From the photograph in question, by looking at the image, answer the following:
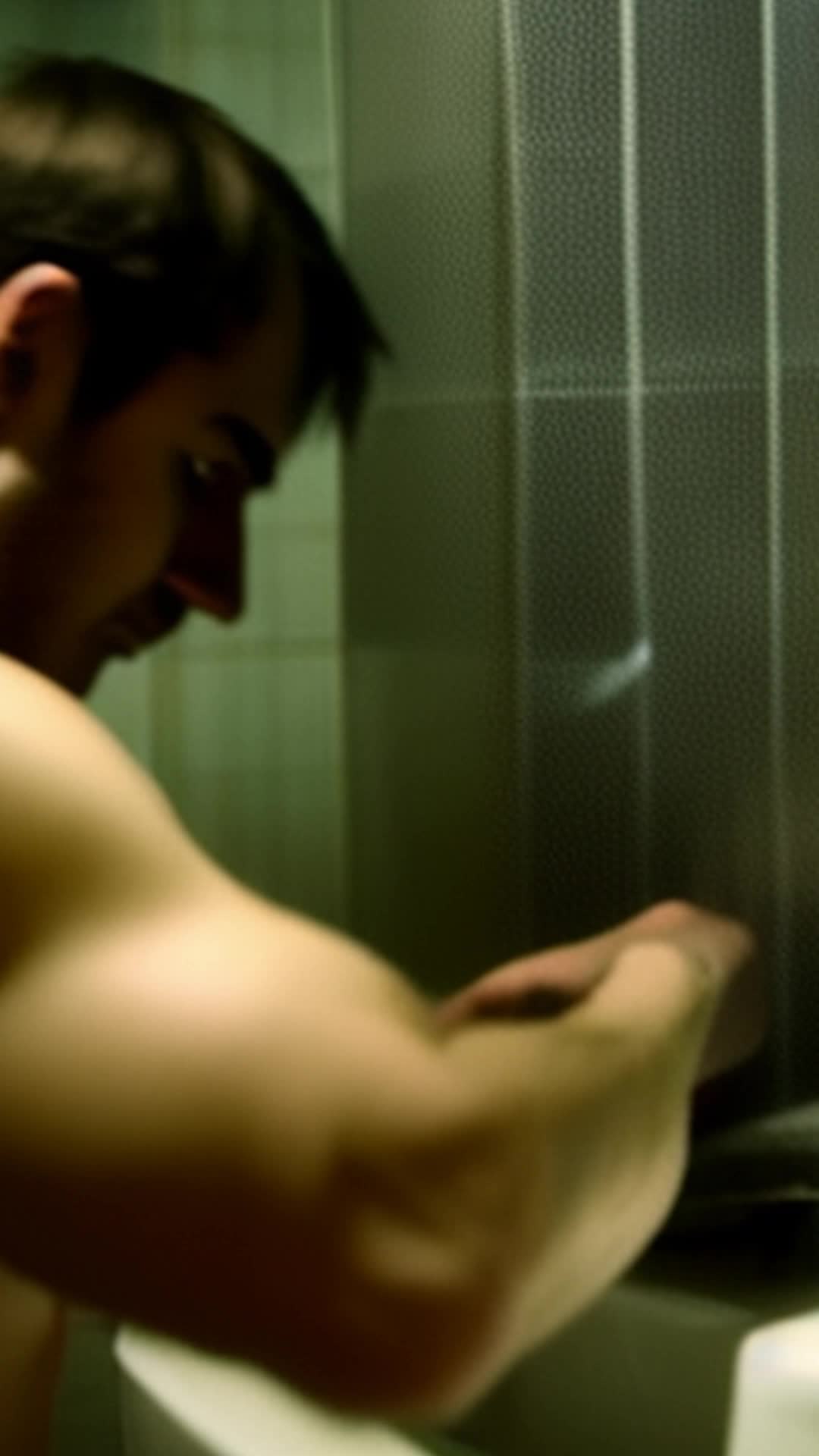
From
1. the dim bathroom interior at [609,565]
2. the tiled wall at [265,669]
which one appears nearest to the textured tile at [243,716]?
the tiled wall at [265,669]

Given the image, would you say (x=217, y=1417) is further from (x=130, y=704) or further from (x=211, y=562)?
(x=130, y=704)

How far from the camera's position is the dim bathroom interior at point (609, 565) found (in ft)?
2.68

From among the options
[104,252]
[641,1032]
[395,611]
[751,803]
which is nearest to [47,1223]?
[641,1032]

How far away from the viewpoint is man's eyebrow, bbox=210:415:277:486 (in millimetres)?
627

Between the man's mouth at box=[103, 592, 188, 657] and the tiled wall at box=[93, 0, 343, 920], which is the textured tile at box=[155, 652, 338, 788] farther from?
the man's mouth at box=[103, 592, 188, 657]

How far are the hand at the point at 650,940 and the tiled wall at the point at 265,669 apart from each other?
0.29 metres

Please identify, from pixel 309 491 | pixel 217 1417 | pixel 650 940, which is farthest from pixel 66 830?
pixel 309 491

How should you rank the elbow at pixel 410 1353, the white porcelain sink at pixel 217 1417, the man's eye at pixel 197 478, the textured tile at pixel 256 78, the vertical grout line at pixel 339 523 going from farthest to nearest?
1. the textured tile at pixel 256 78
2. the vertical grout line at pixel 339 523
3. the white porcelain sink at pixel 217 1417
4. the man's eye at pixel 197 478
5. the elbow at pixel 410 1353

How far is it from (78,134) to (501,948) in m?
0.43

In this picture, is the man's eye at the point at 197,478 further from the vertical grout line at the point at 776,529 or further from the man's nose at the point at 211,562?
the vertical grout line at the point at 776,529

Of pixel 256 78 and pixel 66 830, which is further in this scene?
pixel 256 78

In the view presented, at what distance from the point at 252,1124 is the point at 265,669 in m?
0.77

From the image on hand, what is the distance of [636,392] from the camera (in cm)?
85

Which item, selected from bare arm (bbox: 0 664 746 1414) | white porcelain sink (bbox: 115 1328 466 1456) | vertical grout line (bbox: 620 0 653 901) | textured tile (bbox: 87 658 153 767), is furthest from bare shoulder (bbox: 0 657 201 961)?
textured tile (bbox: 87 658 153 767)
